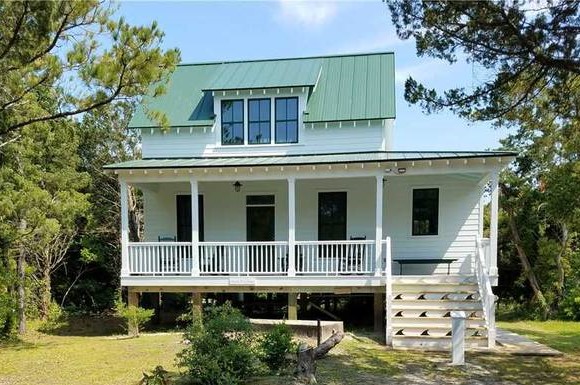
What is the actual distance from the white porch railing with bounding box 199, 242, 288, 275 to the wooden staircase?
9.70 ft

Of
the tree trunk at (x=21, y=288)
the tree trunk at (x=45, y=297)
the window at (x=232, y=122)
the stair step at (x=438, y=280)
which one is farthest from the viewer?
the tree trunk at (x=45, y=297)

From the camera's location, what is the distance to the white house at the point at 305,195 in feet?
37.0

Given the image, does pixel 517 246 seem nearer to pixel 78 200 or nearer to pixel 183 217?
pixel 183 217

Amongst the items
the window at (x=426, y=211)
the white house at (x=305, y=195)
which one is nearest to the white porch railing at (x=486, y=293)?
the white house at (x=305, y=195)

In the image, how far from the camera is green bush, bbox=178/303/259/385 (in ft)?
20.6

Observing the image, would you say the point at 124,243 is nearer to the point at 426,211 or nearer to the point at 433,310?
the point at 433,310

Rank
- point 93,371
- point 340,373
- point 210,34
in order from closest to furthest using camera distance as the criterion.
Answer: point 340,373 → point 93,371 → point 210,34

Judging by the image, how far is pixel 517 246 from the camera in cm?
1653

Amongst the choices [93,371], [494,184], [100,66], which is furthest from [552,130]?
[93,371]

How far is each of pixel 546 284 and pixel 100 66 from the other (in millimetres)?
15490

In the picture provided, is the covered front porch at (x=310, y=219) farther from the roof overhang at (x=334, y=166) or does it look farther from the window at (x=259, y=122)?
the window at (x=259, y=122)

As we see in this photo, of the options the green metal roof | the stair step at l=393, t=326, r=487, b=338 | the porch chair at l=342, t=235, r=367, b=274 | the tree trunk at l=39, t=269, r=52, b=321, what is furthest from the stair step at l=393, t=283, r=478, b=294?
the tree trunk at l=39, t=269, r=52, b=321

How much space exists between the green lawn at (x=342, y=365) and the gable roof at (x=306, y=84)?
6116 mm

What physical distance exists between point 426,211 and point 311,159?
11.9 feet
